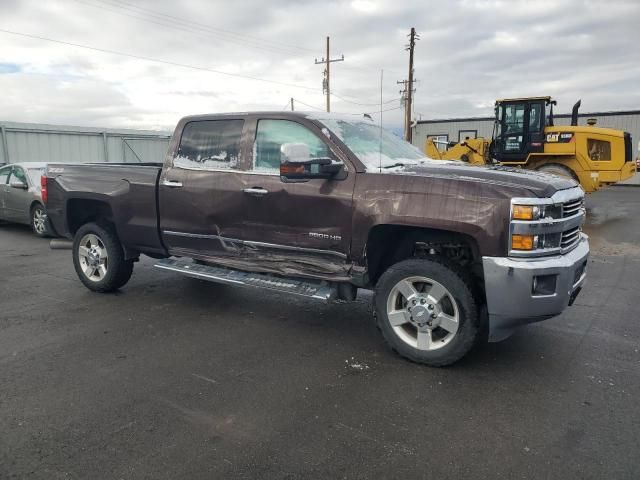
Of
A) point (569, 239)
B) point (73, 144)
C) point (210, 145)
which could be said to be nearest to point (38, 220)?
point (210, 145)

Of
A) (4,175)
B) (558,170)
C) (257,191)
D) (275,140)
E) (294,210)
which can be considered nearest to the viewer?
(294,210)

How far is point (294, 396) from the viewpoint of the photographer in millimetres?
3584

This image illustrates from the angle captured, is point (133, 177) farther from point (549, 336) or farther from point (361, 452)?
point (549, 336)

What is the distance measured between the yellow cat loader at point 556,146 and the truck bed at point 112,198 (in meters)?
12.7

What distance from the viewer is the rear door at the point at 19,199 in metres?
10.8

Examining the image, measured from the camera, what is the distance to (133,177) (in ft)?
18.7

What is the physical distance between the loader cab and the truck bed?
12.6 m

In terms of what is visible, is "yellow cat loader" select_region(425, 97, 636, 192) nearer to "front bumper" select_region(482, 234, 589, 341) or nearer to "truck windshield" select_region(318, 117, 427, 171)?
"truck windshield" select_region(318, 117, 427, 171)

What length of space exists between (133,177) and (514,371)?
169 inches

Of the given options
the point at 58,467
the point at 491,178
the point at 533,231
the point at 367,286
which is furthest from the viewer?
the point at 367,286

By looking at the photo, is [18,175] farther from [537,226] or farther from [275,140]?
[537,226]

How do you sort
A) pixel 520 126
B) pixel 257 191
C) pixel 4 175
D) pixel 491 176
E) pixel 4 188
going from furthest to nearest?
1. pixel 520 126
2. pixel 4 175
3. pixel 4 188
4. pixel 257 191
5. pixel 491 176

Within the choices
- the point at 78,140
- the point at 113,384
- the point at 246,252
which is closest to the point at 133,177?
the point at 246,252

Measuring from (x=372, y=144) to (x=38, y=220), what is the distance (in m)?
8.45
